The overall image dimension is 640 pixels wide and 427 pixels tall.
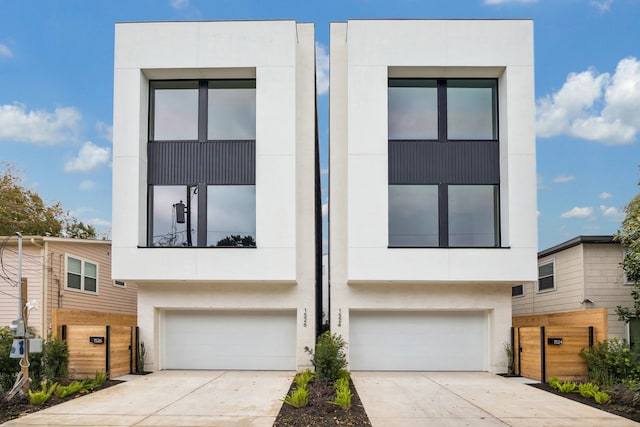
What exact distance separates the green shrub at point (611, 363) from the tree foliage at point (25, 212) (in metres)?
25.5

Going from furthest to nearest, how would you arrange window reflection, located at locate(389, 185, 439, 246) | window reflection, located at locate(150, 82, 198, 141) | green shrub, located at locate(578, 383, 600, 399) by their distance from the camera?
window reflection, located at locate(150, 82, 198, 141) → window reflection, located at locate(389, 185, 439, 246) → green shrub, located at locate(578, 383, 600, 399)

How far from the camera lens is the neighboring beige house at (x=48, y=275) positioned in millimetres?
16062

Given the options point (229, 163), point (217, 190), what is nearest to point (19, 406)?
point (217, 190)

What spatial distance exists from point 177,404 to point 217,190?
20.7ft

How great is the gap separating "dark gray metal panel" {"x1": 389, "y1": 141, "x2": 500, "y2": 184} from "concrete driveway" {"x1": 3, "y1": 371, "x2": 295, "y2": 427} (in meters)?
6.04

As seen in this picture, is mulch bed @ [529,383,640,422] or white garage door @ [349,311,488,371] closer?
mulch bed @ [529,383,640,422]

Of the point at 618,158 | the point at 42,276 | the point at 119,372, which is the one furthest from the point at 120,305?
the point at 618,158

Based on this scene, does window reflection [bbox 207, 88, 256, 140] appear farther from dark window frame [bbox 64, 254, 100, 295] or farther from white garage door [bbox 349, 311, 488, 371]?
dark window frame [bbox 64, 254, 100, 295]

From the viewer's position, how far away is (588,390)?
10953 mm

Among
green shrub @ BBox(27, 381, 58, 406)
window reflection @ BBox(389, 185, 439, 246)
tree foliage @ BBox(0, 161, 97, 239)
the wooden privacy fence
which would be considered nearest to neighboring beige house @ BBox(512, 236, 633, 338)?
window reflection @ BBox(389, 185, 439, 246)

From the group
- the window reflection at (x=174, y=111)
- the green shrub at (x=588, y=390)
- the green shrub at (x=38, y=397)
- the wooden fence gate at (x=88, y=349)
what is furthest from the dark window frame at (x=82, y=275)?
the green shrub at (x=588, y=390)

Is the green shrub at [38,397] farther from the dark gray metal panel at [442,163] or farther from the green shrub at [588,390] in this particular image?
the green shrub at [588,390]

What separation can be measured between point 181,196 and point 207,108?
2467 mm

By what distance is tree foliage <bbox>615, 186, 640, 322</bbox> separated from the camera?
44.3ft
